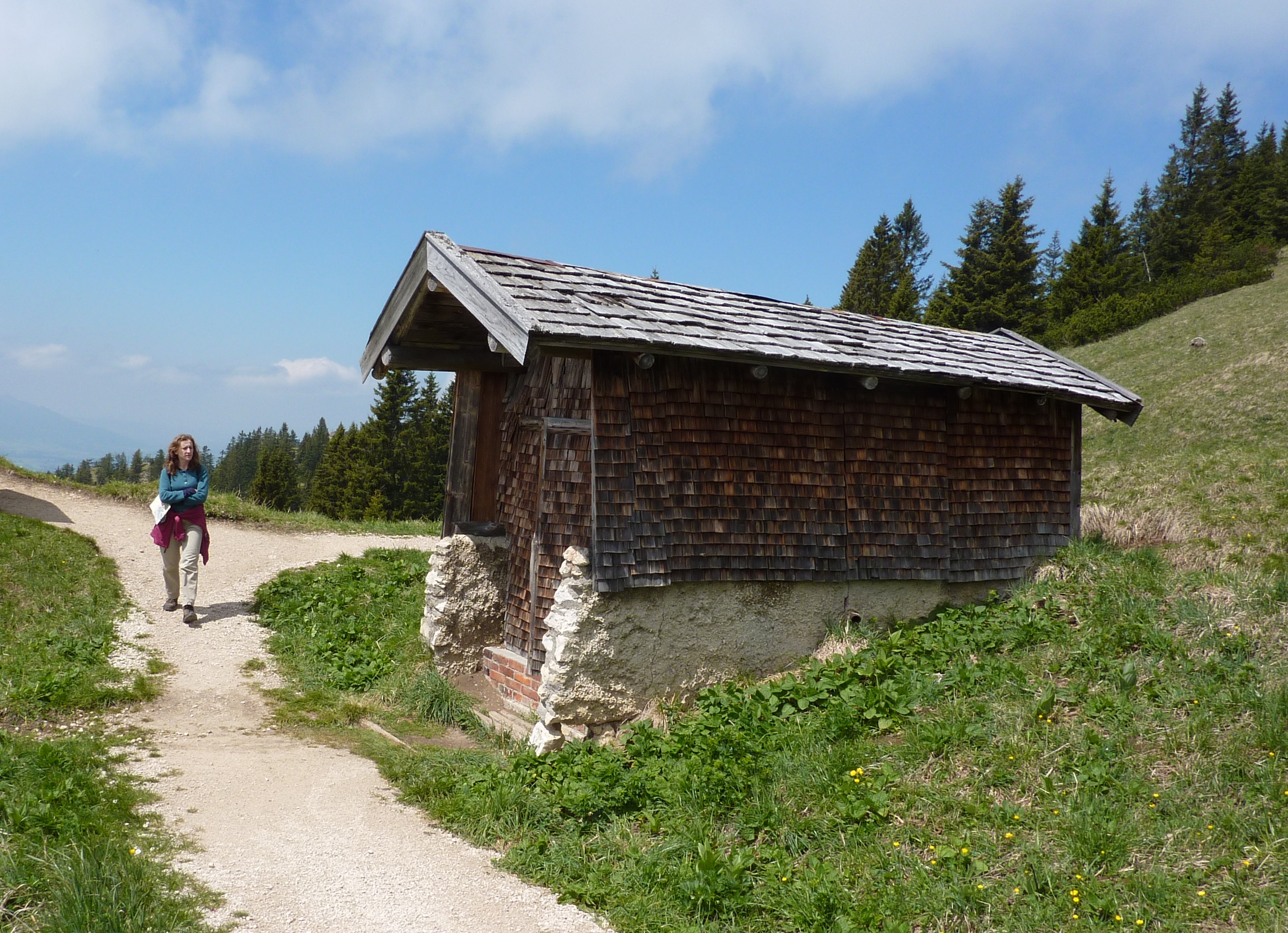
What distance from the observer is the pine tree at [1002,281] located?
41281 millimetres

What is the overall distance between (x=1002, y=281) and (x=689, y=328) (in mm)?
40602

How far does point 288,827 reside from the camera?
15.9 ft

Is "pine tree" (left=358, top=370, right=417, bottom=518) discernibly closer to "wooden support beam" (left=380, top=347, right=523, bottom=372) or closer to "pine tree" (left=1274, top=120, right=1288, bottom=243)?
"wooden support beam" (left=380, top=347, right=523, bottom=372)

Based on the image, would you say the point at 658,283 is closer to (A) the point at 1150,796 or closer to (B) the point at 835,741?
(B) the point at 835,741

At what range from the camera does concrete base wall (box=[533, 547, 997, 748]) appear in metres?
6.16

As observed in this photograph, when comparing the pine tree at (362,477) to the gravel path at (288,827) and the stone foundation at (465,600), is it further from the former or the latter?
the stone foundation at (465,600)

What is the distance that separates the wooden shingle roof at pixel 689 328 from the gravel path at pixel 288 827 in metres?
3.14

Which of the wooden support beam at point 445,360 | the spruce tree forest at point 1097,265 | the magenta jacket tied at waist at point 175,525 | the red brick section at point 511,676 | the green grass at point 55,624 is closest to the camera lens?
the green grass at point 55,624

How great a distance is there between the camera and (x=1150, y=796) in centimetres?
440

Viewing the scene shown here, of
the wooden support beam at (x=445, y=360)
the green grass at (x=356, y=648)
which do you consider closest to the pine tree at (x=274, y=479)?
the green grass at (x=356, y=648)

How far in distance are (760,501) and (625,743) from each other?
231cm

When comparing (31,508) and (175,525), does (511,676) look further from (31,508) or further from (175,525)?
(31,508)

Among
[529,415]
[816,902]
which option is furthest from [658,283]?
[816,902]

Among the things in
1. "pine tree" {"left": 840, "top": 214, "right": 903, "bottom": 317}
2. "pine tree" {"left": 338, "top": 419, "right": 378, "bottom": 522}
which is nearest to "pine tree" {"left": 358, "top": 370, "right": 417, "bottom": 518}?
"pine tree" {"left": 338, "top": 419, "right": 378, "bottom": 522}
